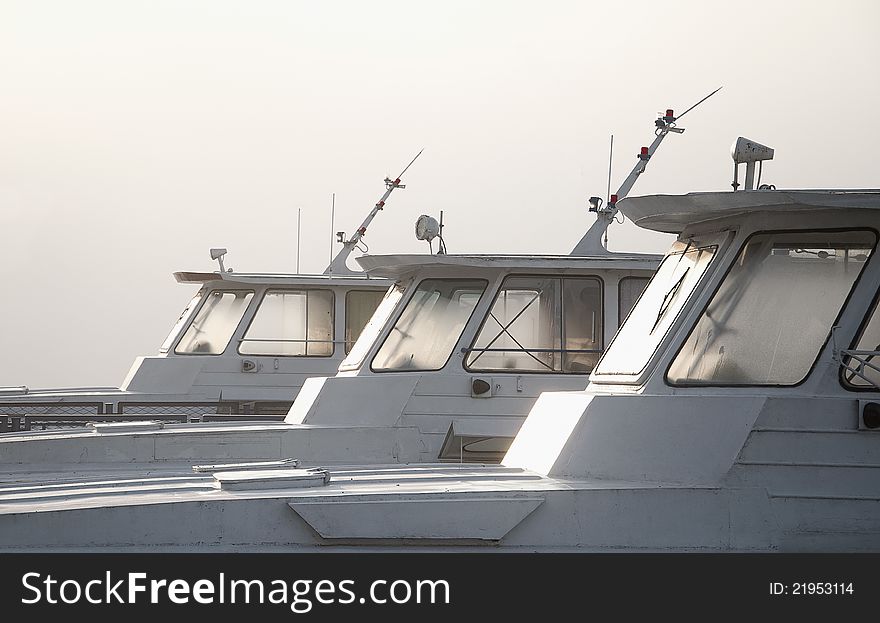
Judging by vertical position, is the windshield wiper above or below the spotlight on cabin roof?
below

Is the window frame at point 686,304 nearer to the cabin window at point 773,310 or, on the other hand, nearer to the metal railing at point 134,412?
the cabin window at point 773,310

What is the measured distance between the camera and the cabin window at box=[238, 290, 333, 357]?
17328mm

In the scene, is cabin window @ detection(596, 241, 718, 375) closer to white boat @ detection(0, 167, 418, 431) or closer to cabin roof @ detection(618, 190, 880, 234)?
cabin roof @ detection(618, 190, 880, 234)

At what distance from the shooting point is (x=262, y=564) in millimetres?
6199

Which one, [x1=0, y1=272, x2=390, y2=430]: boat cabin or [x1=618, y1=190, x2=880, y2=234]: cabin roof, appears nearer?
[x1=618, y1=190, x2=880, y2=234]: cabin roof

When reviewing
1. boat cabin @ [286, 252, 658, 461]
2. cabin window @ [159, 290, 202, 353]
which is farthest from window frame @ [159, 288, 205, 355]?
boat cabin @ [286, 252, 658, 461]

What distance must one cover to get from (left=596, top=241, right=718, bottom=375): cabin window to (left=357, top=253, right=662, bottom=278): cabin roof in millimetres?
4037

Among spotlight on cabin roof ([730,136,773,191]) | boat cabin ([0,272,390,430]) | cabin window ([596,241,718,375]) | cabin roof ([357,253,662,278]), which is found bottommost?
cabin window ([596,241,718,375])

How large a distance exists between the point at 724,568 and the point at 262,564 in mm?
1913

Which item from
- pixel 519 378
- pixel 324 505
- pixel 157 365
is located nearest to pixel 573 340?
pixel 519 378

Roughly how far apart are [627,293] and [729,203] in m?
5.25

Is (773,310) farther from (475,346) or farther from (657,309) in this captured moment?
(475,346)

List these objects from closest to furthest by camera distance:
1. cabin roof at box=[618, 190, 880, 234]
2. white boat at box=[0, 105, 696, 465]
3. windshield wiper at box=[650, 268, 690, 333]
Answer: cabin roof at box=[618, 190, 880, 234] < windshield wiper at box=[650, 268, 690, 333] < white boat at box=[0, 105, 696, 465]

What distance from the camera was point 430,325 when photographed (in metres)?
12.3
